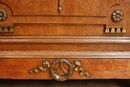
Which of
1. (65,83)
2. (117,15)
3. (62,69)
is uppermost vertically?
(117,15)

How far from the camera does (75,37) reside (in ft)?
1.80

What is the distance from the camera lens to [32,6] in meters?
0.52

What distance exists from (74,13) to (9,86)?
1.42 ft

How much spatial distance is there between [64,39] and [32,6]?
137 millimetres

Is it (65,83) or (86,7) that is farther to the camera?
(65,83)

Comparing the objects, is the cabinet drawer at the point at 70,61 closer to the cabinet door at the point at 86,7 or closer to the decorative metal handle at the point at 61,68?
the decorative metal handle at the point at 61,68

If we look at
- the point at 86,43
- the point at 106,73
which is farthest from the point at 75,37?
the point at 106,73

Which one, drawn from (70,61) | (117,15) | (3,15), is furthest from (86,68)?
(3,15)

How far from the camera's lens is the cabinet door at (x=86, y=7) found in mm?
525

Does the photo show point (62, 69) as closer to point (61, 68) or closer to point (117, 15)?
point (61, 68)

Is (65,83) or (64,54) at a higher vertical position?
(64,54)

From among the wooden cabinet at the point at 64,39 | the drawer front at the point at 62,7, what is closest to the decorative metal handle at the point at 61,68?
the wooden cabinet at the point at 64,39

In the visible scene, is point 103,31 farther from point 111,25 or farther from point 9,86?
point 9,86

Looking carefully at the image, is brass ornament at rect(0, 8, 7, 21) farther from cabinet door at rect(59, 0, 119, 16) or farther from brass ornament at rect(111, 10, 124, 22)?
brass ornament at rect(111, 10, 124, 22)
